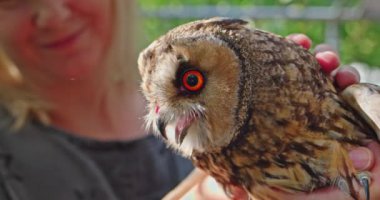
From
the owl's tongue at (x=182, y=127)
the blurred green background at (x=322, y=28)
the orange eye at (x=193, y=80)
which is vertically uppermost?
the orange eye at (x=193, y=80)

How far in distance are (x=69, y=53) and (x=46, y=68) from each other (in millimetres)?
79

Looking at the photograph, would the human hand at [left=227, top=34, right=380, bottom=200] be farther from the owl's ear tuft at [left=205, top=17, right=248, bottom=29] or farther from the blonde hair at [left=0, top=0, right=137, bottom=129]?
the blonde hair at [left=0, top=0, right=137, bottom=129]

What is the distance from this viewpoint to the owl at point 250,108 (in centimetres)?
→ 99

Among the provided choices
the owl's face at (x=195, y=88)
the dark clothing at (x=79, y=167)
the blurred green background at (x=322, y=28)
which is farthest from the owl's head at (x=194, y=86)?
the blurred green background at (x=322, y=28)

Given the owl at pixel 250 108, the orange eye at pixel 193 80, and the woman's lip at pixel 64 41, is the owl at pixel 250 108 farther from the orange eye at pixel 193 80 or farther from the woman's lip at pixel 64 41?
the woman's lip at pixel 64 41

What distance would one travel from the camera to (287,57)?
1.03 m

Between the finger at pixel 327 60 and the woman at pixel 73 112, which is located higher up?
the finger at pixel 327 60

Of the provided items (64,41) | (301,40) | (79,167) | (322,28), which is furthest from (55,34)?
(322,28)

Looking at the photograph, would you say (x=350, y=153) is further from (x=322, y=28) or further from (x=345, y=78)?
(x=322, y=28)

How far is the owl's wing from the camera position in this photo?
1.05 meters

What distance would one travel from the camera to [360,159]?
3.36 feet

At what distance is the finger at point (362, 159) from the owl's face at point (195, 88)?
0.18 meters

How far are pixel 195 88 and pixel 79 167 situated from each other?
57 centimetres

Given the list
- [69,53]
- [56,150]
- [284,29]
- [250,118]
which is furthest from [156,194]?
[284,29]
